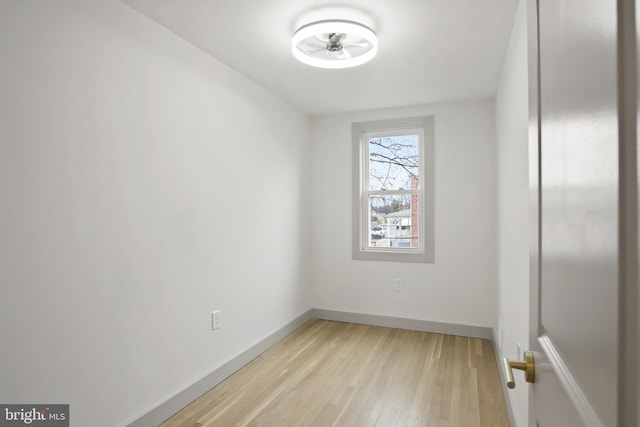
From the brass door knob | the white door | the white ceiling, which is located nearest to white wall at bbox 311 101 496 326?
the white ceiling

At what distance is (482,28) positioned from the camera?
217cm

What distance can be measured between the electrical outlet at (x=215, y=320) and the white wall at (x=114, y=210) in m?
0.06

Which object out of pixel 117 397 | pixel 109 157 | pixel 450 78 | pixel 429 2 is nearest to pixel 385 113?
pixel 450 78

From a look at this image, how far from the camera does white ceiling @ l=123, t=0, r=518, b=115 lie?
1.97 meters

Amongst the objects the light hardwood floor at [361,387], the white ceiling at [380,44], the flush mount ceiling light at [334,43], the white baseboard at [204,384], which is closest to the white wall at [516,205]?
the white ceiling at [380,44]

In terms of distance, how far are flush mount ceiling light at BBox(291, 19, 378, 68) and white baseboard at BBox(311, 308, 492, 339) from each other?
2.62 meters

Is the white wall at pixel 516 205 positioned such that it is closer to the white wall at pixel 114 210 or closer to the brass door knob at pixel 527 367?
the brass door knob at pixel 527 367

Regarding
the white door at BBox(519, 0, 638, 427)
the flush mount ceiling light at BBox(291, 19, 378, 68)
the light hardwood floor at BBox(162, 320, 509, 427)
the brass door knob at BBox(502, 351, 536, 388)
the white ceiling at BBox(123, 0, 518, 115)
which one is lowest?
the light hardwood floor at BBox(162, 320, 509, 427)

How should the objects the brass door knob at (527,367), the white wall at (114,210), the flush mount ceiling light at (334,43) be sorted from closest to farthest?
the brass door knob at (527,367) < the white wall at (114,210) < the flush mount ceiling light at (334,43)

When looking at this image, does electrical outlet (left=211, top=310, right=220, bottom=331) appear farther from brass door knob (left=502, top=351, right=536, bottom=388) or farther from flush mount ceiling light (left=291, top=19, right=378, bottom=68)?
brass door knob (left=502, top=351, right=536, bottom=388)

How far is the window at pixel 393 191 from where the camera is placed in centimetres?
382

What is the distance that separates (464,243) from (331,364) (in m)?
1.78

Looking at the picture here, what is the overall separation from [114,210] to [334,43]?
1.62 meters

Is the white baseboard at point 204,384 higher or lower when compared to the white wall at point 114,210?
lower
